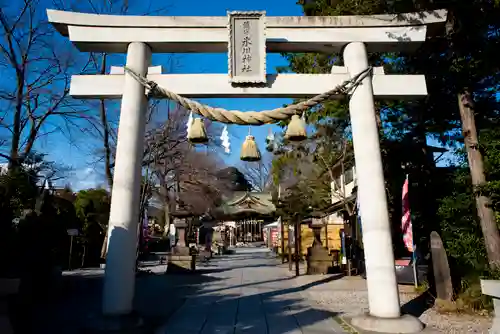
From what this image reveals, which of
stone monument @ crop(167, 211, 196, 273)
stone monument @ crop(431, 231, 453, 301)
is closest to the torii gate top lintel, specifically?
stone monument @ crop(431, 231, 453, 301)

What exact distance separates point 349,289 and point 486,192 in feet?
15.6

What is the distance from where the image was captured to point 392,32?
6320 millimetres

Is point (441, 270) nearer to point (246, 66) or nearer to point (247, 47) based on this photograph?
point (246, 66)

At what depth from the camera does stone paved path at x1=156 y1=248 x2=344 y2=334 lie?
561cm

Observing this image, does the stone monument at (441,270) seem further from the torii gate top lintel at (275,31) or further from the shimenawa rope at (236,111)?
the torii gate top lintel at (275,31)

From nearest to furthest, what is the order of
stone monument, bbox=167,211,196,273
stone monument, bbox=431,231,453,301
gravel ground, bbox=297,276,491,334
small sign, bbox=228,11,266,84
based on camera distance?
gravel ground, bbox=297,276,491,334 < small sign, bbox=228,11,266,84 < stone monument, bbox=431,231,453,301 < stone monument, bbox=167,211,196,273

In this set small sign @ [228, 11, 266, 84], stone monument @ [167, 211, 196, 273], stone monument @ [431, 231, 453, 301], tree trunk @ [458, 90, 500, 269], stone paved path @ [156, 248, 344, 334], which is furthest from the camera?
stone monument @ [167, 211, 196, 273]

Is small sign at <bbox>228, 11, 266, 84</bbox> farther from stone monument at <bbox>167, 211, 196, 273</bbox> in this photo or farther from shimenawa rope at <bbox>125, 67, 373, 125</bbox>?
stone monument at <bbox>167, 211, 196, 273</bbox>

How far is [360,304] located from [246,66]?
5451mm

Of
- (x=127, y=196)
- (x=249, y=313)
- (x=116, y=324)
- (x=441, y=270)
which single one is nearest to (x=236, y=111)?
(x=127, y=196)

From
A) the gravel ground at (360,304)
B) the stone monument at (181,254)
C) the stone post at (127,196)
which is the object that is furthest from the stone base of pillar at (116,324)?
the stone monument at (181,254)

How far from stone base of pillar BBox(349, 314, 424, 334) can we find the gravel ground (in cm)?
43

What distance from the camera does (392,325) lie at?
5043mm

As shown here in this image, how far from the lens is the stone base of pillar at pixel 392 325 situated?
5.03m
